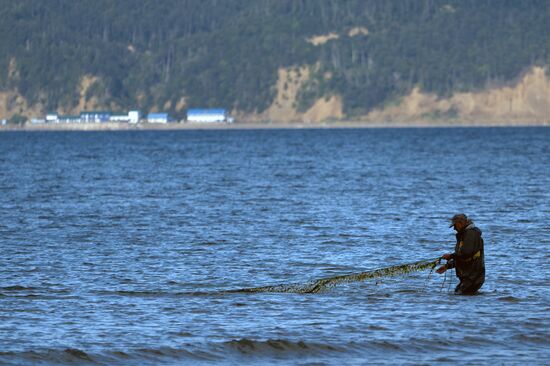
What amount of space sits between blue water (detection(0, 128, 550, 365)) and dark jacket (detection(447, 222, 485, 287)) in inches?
19.4

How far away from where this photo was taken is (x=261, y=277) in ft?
90.9

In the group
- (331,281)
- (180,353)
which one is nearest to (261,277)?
(331,281)

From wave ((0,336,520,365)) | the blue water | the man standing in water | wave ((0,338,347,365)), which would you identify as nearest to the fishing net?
the blue water

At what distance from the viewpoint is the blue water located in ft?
64.5

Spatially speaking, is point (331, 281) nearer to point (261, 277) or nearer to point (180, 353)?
point (261, 277)

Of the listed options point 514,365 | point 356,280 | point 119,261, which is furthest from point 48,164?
point 514,365

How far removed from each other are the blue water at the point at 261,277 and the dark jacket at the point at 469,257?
492mm

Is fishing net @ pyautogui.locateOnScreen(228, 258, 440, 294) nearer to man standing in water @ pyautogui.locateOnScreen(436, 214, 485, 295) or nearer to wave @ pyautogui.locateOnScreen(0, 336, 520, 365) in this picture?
man standing in water @ pyautogui.locateOnScreen(436, 214, 485, 295)

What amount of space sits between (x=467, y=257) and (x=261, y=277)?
608 cm

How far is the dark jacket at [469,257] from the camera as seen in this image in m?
23.1

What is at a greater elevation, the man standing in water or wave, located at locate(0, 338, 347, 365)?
the man standing in water

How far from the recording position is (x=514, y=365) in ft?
59.8

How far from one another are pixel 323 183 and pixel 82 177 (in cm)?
1766

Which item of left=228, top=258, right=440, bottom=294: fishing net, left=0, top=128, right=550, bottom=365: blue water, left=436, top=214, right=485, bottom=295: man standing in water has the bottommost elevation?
left=0, top=128, right=550, bottom=365: blue water
